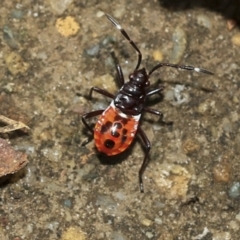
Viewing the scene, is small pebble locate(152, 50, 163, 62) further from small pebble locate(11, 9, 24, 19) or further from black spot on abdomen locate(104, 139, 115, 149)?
small pebble locate(11, 9, 24, 19)

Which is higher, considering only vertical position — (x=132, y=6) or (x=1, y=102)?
(x=132, y=6)

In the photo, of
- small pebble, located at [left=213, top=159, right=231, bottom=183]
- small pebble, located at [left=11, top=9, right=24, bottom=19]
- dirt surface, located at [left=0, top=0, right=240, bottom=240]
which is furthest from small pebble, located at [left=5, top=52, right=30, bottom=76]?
small pebble, located at [left=213, top=159, right=231, bottom=183]

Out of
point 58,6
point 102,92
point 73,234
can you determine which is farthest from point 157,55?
point 73,234

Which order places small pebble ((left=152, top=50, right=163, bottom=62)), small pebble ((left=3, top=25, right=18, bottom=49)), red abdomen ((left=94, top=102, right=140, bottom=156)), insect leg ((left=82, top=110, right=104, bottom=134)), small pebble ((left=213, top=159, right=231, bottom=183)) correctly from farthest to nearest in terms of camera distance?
small pebble ((left=152, top=50, right=163, bottom=62))
small pebble ((left=3, top=25, right=18, bottom=49))
small pebble ((left=213, top=159, right=231, bottom=183))
insect leg ((left=82, top=110, right=104, bottom=134))
red abdomen ((left=94, top=102, right=140, bottom=156))

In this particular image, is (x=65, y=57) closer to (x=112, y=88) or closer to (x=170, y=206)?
(x=112, y=88)

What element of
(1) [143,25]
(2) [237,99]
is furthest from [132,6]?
(2) [237,99]

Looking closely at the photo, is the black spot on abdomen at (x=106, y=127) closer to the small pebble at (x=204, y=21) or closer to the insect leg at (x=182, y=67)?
the insect leg at (x=182, y=67)

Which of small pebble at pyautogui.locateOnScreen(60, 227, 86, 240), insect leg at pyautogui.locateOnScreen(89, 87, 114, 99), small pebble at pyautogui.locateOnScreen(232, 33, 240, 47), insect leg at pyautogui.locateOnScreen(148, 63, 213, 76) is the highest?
small pebble at pyautogui.locateOnScreen(232, 33, 240, 47)
